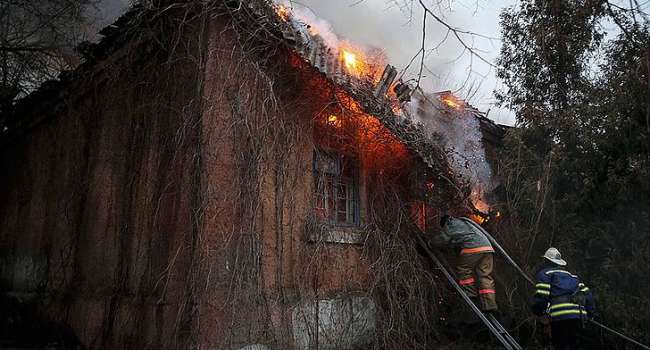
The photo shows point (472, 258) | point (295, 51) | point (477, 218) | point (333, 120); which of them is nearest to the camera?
point (295, 51)

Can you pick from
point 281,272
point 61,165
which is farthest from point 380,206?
point 61,165

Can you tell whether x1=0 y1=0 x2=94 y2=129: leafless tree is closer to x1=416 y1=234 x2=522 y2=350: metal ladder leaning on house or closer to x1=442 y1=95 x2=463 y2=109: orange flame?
x1=416 y1=234 x2=522 y2=350: metal ladder leaning on house

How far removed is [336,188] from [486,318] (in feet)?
10.2

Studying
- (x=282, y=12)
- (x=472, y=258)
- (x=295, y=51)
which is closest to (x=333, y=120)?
(x=295, y=51)

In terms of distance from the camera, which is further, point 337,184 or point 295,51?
point 337,184

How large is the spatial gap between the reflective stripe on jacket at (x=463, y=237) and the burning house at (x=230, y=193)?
56 cm

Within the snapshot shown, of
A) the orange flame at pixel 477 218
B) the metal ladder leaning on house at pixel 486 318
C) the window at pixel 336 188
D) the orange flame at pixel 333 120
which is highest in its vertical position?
the orange flame at pixel 333 120

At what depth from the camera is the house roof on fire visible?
6.17m

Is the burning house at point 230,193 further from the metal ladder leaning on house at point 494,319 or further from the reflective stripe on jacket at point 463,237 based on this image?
the reflective stripe on jacket at point 463,237

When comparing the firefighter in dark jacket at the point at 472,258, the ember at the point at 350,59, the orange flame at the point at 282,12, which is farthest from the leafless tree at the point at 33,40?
the firefighter in dark jacket at the point at 472,258

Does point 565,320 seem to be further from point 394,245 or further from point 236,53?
point 236,53

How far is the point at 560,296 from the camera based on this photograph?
21.7ft

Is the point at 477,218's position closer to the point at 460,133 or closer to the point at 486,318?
the point at 486,318

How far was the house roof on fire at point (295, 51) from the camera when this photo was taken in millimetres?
6172
